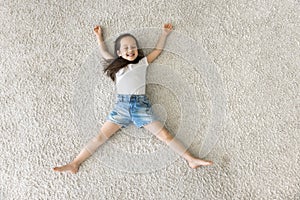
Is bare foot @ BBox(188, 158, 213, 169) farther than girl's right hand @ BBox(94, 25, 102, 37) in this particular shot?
No

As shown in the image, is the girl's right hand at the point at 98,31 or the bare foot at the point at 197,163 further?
the girl's right hand at the point at 98,31

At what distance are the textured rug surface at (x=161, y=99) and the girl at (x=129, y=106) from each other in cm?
3

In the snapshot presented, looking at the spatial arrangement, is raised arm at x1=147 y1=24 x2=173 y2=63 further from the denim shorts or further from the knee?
the knee

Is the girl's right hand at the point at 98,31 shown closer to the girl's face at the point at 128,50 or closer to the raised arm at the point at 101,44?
the raised arm at the point at 101,44

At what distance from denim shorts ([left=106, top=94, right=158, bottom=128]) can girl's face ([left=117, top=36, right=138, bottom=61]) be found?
13 centimetres

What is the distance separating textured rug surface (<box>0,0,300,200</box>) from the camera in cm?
106

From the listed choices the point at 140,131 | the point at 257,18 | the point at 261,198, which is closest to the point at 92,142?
the point at 140,131

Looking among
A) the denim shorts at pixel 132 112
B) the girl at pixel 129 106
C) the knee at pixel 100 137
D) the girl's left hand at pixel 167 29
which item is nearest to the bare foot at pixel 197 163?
the girl at pixel 129 106

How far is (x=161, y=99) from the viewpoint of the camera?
3.64 ft

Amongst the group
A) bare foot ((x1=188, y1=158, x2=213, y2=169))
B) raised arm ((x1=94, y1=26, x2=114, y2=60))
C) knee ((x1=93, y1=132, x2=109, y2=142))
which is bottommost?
bare foot ((x1=188, y1=158, x2=213, y2=169))

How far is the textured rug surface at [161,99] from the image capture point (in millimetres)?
1062

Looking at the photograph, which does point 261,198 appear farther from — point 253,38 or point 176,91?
point 253,38

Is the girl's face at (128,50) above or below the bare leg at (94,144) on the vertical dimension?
above

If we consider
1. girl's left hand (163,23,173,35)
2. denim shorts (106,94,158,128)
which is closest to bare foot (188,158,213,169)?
denim shorts (106,94,158,128)
